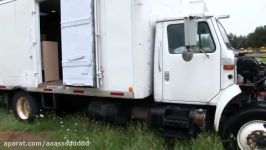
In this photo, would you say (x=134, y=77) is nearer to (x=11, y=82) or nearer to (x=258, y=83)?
(x=258, y=83)

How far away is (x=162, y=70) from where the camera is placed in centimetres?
680

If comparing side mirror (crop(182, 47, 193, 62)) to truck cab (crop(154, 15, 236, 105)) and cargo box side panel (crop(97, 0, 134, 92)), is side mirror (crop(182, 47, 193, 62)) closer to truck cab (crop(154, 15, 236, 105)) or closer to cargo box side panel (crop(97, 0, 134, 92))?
truck cab (crop(154, 15, 236, 105))

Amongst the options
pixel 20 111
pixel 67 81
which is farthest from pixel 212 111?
pixel 20 111

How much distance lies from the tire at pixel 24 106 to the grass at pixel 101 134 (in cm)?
17

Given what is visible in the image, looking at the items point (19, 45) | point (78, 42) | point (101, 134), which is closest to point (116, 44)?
point (78, 42)

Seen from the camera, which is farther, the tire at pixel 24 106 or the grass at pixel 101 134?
the tire at pixel 24 106

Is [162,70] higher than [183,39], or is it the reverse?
[183,39]

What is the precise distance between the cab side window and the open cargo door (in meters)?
1.53

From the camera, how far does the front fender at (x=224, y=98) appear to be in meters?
6.04

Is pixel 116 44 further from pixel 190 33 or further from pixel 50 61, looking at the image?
pixel 50 61

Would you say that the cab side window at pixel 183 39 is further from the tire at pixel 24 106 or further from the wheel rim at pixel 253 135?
the tire at pixel 24 106

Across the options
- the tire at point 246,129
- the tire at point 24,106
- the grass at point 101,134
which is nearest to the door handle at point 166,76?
the grass at point 101,134

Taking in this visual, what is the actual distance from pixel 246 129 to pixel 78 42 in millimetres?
3594

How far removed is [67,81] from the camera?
25.1ft
